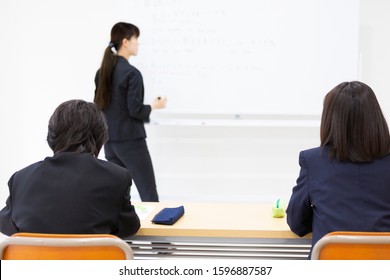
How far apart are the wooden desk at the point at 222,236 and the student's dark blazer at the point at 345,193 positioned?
0.74 ft

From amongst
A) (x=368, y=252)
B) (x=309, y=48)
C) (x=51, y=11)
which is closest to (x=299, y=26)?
(x=309, y=48)

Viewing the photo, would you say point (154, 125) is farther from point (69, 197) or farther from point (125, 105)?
point (69, 197)

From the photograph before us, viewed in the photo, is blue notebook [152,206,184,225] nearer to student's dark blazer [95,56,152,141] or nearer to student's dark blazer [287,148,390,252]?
student's dark blazer [287,148,390,252]

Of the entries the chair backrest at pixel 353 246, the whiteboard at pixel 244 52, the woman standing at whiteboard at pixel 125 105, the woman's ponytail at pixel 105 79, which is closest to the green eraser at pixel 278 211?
the chair backrest at pixel 353 246

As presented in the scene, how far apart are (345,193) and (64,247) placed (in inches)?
37.4

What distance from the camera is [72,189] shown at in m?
1.56

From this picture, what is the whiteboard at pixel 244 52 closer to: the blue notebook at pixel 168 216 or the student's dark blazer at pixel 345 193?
the blue notebook at pixel 168 216

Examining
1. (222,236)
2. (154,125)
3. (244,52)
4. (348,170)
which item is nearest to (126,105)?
(154,125)

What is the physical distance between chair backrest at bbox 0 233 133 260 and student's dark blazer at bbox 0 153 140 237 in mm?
150

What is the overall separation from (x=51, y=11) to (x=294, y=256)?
3.29 meters

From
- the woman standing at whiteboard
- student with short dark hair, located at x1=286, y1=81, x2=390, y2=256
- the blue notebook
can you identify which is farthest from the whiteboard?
student with short dark hair, located at x1=286, y1=81, x2=390, y2=256

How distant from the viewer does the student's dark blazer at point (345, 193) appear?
5.25 ft

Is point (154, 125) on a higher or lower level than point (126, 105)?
lower

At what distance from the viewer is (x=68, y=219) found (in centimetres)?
154
